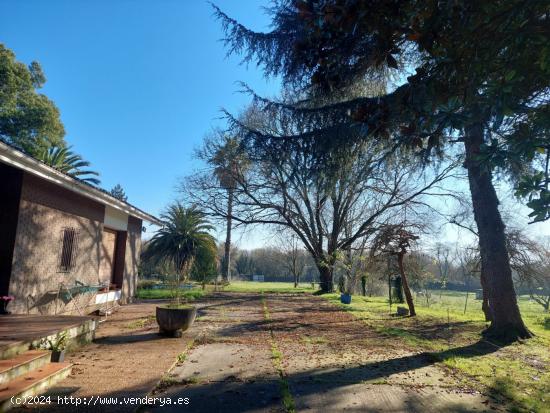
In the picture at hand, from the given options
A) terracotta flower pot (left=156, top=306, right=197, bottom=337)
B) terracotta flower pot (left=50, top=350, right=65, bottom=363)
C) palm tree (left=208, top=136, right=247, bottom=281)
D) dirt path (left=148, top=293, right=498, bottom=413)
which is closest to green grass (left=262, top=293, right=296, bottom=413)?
dirt path (left=148, top=293, right=498, bottom=413)

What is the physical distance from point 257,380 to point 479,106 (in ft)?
14.5

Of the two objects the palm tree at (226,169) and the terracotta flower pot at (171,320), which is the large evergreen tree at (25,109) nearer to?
the palm tree at (226,169)

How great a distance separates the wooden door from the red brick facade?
1.54 feet

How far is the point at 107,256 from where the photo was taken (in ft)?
40.6

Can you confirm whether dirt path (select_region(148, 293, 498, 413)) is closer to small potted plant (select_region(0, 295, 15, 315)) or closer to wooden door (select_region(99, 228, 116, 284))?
small potted plant (select_region(0, 295, 15, 315))

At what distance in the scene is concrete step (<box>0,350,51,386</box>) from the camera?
13.4 feet

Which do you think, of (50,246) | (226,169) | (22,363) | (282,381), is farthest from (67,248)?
(226,169)

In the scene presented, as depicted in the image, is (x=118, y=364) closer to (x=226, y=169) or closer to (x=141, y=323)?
(x=141, y=323)

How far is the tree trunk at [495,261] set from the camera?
8.52 meters

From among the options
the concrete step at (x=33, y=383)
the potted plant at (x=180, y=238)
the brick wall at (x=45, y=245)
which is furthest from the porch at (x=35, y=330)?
the potted plant at (x=180, y=238)

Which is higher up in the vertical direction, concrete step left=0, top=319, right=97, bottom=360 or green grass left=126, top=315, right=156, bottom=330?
concrete step left=0, top=319, right=97, bottom=360

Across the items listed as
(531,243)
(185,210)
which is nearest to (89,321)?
(531,243)

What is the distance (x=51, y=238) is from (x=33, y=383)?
199 inches

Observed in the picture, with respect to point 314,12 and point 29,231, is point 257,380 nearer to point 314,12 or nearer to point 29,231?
point 314,12
